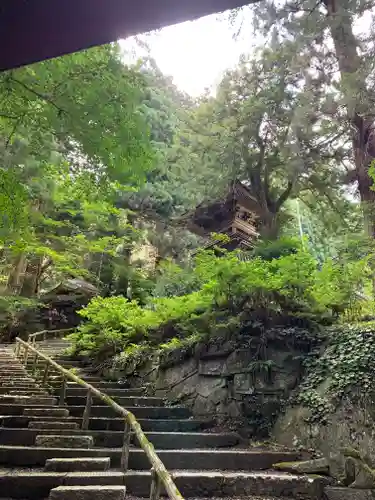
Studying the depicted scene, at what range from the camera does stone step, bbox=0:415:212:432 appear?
5.32m

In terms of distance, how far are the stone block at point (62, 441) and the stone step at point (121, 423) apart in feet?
2.47

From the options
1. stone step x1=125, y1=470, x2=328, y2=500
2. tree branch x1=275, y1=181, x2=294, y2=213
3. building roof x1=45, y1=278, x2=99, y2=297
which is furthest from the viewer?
building roof x1=45, y1=278, x2=99, y2=297

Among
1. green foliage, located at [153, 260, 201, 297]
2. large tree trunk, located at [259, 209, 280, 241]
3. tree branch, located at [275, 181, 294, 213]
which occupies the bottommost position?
green foliage, located at [153, 260, 201, 297]

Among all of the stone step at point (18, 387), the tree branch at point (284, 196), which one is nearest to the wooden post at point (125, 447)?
the stone step at point (18, 387)

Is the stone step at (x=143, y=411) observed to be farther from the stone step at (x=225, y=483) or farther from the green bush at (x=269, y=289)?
the stone step at (x=225, y=483)

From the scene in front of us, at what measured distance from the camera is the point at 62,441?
471 centimetres

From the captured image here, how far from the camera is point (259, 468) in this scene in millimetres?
4828

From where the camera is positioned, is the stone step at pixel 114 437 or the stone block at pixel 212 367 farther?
the stone block at pixel 212 367

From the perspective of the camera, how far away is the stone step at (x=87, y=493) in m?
3.39

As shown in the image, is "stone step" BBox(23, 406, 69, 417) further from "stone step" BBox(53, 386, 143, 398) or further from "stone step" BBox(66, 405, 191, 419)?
"stone step" BBox(53, 386, 143, 398)

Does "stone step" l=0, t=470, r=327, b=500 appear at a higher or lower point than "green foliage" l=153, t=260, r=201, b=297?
lower

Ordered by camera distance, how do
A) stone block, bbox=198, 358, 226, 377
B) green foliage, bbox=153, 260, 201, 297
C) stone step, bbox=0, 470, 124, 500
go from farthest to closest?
green foliage, bbox=153, 260, 201, 297 < stone block, bbox=198, 358, 226, 377 < stone step, bbox=0, 470, 124, 500

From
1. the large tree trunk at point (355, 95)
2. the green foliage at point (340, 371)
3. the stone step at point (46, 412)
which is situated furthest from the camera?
the large tree trunk at point (355, 95)

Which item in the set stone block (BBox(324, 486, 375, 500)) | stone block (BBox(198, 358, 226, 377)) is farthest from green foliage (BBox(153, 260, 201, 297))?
stone block (BBox(324, 486, 375, 500))
